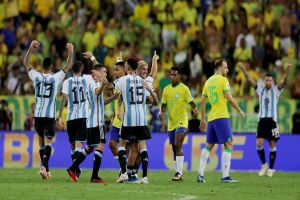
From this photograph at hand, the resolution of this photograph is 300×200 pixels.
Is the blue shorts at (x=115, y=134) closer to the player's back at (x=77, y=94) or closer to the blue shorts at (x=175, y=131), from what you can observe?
the player's back at (x=77, y=94)

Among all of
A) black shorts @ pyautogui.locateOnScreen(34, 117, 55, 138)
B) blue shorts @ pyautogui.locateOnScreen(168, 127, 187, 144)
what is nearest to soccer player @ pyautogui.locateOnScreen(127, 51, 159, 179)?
blue shorts @ pyautogui.locateOnScreen(168, 127, 187, 144)

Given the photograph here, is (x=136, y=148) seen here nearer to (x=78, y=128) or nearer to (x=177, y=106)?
(x=78, y=128)

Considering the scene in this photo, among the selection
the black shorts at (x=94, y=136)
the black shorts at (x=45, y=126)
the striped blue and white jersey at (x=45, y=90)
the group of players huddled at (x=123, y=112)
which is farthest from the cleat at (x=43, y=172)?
the black shorts at (x=94, y=136)

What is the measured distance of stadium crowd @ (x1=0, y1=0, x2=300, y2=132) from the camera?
33.5 meters

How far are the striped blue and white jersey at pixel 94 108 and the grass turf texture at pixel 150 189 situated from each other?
119 cm

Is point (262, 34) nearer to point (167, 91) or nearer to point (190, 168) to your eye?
point (190, 168)

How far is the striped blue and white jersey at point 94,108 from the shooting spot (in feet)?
70.5

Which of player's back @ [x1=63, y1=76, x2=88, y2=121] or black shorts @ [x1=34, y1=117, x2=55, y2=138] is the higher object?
player's back @ [x1=63, y1=76, x2=88, y2=121]

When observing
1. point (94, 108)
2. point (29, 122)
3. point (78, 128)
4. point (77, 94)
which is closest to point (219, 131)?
point (94, 108)

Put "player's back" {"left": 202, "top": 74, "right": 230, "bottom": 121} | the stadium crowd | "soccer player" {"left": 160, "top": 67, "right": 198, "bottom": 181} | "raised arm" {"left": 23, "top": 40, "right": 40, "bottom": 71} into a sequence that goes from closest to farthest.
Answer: "player's back" {"left": 202, "top": 74, "right": 230, "bottom": 121}, "raised arm" {"left": 23, "top": 40, "right": 40, "bottom": 71}, "soccer player" {"left": 160, "top": 67, "right": 198, "bottom": 181}, the stadium crowd

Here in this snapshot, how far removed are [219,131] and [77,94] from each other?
2927 millimetres

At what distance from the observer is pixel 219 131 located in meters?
21.5

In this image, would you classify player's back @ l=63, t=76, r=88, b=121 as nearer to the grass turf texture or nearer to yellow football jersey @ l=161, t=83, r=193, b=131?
the grass turf texture

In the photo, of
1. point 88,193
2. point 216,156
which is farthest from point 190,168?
point 88,193
